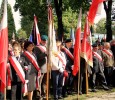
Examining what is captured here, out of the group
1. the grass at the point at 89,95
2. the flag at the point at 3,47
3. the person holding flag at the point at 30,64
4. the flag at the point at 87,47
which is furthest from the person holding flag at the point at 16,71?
the flag at the point at 87,47

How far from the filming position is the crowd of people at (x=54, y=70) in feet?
29.5

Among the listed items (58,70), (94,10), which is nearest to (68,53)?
(58,70)

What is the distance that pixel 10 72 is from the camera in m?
8.88

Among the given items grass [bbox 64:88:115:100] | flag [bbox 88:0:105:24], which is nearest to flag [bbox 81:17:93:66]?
grass [bbox 64:88:115:100]

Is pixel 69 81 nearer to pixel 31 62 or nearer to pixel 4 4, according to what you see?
pixel 31 62

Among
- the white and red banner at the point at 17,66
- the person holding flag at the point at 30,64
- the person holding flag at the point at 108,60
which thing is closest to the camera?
the white and red banner at the point at 17,66

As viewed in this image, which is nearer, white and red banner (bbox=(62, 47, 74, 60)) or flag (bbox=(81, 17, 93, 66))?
white and red banner (bbox=(62, 47, 74, 60))

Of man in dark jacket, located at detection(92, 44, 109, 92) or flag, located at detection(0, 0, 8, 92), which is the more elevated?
flag, located at detection(0, 0, 8, 92)

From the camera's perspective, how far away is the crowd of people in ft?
29.5

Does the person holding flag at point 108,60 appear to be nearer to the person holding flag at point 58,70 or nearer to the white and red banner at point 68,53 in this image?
the white and red banner at point 68,53

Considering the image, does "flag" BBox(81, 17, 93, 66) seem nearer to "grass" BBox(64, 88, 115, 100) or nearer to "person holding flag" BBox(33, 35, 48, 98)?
"grass" BBox(64, 88, 115, 100)

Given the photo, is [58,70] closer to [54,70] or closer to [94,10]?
[54,70]

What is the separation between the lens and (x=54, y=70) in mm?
11039

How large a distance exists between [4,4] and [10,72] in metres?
1.71
